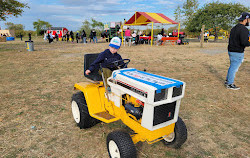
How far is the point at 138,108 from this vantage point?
91.0 inches

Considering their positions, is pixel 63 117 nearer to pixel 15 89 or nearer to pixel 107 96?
pixel 107 96

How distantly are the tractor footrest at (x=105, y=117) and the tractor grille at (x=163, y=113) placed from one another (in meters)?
0.82

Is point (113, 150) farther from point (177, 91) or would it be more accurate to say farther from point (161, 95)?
point (177, 91)

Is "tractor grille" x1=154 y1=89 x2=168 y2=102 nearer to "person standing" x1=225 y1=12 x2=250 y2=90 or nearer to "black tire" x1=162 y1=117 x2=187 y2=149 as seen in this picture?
"black tire" x1=162 y1=117 x2=187 y2=149

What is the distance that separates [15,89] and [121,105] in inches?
174

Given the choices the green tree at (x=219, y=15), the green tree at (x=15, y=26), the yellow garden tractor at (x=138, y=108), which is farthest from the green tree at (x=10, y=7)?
the green tree at (x=15, y=26)

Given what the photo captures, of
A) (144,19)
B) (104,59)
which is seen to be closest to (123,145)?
(104,59)

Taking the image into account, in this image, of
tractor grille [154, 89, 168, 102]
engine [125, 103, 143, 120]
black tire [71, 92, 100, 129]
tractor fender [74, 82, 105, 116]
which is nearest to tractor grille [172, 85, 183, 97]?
tractor grille [154, 89, 168, 102]

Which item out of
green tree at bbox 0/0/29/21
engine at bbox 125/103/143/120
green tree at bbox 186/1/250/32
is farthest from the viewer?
green tree at bbox 186/1/250/32

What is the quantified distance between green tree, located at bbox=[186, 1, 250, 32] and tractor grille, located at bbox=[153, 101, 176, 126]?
32.1m

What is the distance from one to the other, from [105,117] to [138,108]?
0.75 m

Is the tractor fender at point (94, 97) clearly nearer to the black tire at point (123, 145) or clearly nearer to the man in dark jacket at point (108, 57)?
the man in dark jacket at point (108, 57)

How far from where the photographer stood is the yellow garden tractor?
80.8 inches

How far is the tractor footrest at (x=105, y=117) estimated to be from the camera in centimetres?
268
